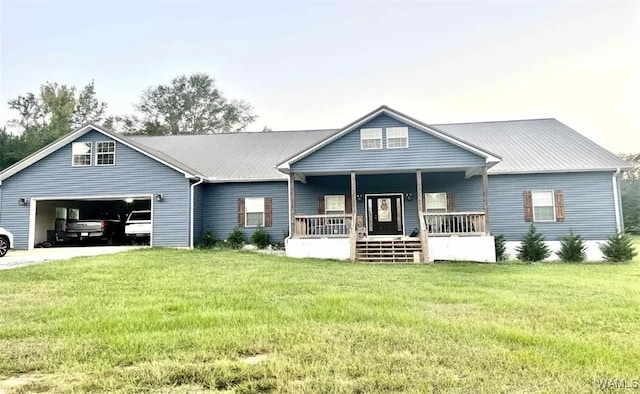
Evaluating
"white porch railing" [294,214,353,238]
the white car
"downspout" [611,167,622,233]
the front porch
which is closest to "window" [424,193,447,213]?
the front porch

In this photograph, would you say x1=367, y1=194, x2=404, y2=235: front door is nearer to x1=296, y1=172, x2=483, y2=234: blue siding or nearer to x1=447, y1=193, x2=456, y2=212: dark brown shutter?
x1=296, y1=172, x2=483, y2=234: blue siding

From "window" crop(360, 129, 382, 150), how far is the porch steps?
345cm

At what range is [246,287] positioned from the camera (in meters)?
7.28

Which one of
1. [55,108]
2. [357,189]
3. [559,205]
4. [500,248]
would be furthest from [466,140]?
[55,108]

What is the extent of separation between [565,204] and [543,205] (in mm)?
786

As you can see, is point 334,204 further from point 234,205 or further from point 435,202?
point 234,205

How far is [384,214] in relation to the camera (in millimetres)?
17422

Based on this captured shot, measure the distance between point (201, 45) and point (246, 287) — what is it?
1888cm

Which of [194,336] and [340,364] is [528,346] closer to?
[340,364]

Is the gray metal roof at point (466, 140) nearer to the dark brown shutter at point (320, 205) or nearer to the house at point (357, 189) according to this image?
the house at point (357, 189)

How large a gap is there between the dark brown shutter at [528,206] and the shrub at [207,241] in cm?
1269

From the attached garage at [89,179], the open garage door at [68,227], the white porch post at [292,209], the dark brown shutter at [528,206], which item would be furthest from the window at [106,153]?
the dark brown shutter at [528,206]

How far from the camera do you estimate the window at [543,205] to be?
1634 cm

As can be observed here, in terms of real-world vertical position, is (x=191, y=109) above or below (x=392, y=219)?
above
